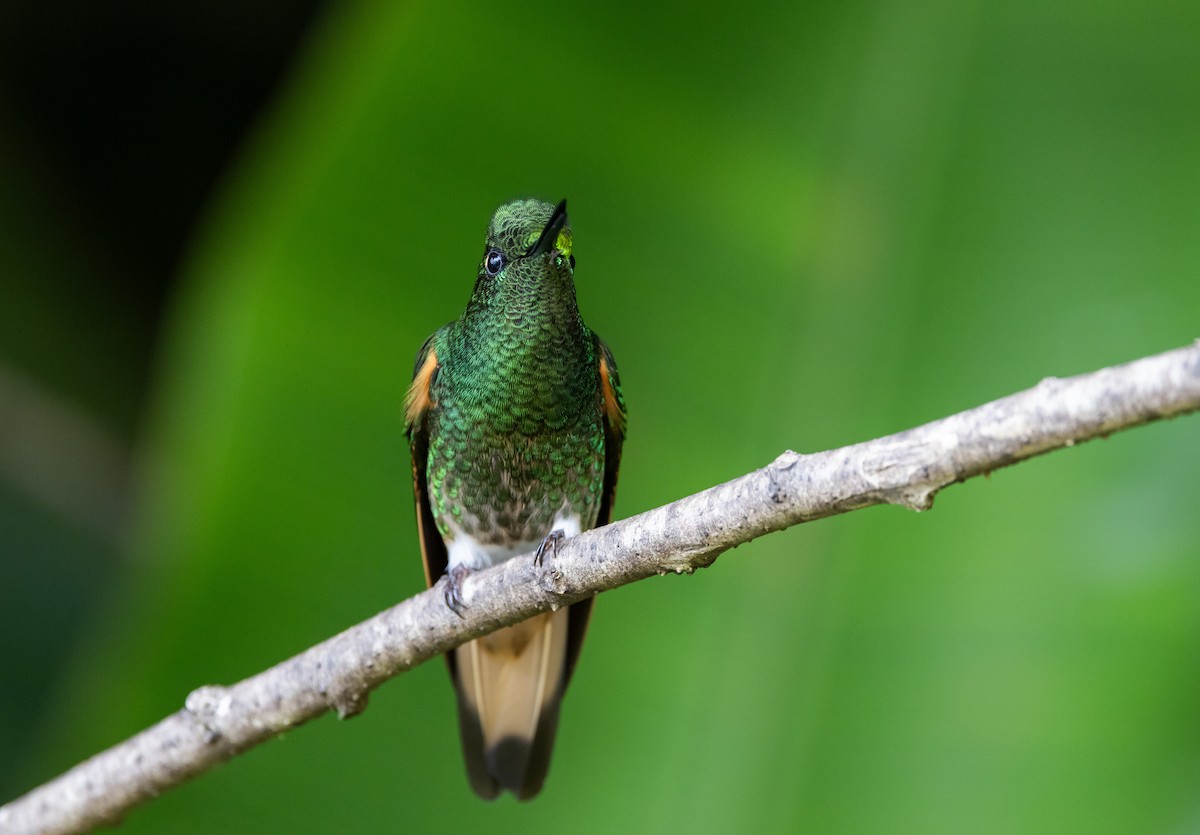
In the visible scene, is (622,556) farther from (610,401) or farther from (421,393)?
(421,393)

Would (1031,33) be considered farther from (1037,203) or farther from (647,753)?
(647,753)

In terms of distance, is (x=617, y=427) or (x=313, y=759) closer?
(x=617, y=427)

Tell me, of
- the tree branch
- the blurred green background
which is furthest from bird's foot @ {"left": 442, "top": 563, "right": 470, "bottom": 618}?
the blurred green background

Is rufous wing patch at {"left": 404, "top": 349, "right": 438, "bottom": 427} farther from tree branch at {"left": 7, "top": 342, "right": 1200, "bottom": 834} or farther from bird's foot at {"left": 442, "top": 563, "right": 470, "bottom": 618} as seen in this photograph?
tree branch at {"left": 7, "top": 342, "right": 1200, "bottom": 834}

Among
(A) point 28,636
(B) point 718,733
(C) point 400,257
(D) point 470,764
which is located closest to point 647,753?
(B) point 718,733

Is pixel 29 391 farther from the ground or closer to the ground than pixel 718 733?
farther from the ground
